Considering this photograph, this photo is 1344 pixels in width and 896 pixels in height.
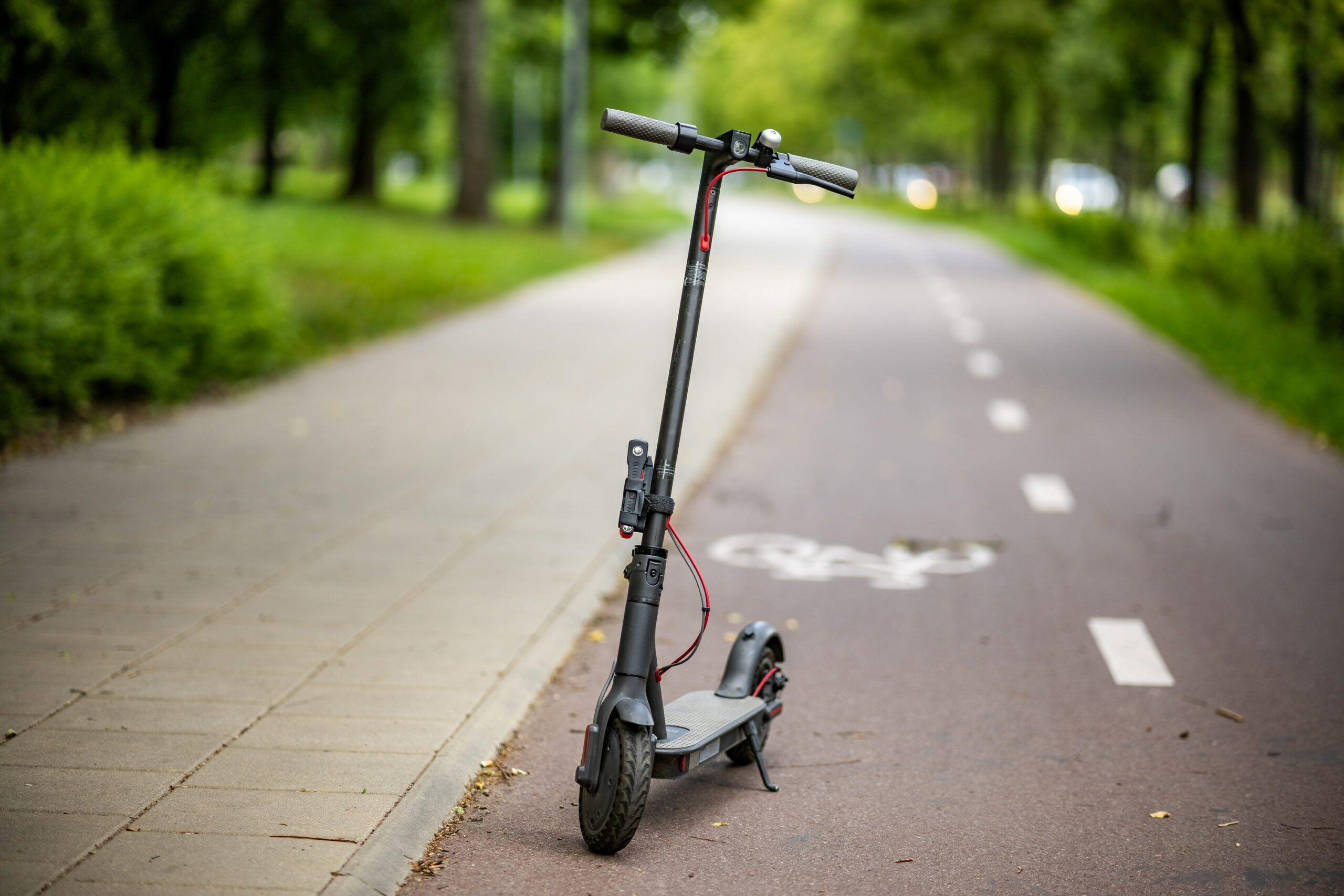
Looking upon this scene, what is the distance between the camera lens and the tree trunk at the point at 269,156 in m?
34.1

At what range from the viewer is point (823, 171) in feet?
13.2

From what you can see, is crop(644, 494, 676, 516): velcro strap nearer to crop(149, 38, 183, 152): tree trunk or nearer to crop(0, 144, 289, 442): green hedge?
crop(0, 144, 289, 442): green hedge

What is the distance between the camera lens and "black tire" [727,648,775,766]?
15.5 ft

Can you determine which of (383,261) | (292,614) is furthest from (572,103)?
(292,614)

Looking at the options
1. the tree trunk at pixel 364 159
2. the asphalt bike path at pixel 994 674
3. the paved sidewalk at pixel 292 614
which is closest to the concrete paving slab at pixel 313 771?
the paved sidewalk at pixel 292 614

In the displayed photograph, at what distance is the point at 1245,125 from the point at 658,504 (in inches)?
867

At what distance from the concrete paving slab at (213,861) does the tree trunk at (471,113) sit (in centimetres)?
2701

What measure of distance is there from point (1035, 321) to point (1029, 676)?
16.0 metres

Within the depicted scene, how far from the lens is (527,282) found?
80.4 feet

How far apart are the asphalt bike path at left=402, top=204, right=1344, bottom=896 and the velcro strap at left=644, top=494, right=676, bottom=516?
92 cm

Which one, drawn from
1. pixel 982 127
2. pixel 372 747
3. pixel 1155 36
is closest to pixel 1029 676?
pixel 372 747

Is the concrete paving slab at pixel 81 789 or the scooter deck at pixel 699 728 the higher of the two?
the scooter deck at pixel 699 728

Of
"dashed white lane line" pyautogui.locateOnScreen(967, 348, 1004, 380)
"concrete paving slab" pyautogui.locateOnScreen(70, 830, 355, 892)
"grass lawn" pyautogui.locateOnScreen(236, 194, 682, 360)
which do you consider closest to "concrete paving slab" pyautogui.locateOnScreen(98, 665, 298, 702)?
"concrete paving slab" pyautogui.locateOnScreen(70, 830, 355, 892)

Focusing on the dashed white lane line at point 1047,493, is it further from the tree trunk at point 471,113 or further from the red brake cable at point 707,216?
the tree trunk at point 471,113
